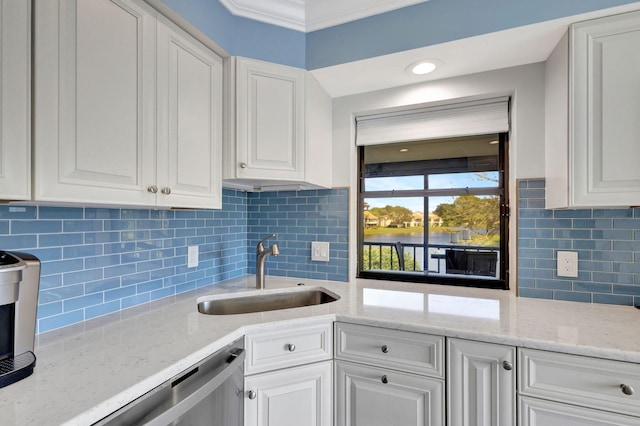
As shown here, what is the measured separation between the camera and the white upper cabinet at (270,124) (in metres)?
1.55

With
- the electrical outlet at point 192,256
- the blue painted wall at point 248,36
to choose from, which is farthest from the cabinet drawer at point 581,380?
the blue painted wall at point 248,36

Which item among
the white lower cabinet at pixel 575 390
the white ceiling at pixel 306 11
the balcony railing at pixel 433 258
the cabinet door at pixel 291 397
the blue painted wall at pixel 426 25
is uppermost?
the white ceiling at pixel 306 11

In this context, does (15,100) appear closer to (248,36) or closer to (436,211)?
(248,36)

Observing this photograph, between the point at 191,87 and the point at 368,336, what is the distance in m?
1.33

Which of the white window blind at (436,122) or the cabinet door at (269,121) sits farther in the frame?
the white window blind at (436,122)

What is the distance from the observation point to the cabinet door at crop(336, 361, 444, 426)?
121cm

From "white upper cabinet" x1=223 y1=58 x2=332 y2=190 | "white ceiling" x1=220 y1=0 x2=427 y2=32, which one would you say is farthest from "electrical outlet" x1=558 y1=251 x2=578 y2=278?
"white ceiling" x1=220 y1=0 x2=427 y2=32

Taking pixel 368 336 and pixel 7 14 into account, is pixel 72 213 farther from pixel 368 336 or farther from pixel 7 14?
pixel 368 336

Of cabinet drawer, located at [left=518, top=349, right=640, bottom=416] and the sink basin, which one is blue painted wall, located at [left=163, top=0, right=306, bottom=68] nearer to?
the sink basin

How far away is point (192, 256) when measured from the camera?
1.75m

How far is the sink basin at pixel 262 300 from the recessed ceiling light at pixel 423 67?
1285 millimetres

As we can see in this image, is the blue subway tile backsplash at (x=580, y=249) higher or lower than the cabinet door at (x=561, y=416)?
higher

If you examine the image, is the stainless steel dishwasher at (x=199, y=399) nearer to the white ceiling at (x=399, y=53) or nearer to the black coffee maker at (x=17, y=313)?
the black coffee maker at (x=17, y=313)

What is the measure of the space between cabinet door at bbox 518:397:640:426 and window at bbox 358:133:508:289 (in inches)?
30.7
